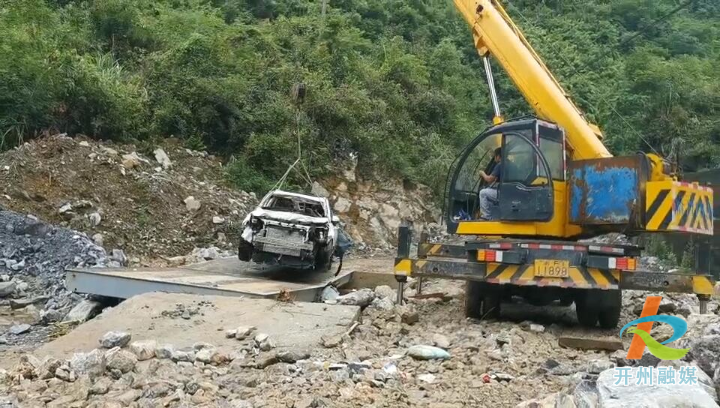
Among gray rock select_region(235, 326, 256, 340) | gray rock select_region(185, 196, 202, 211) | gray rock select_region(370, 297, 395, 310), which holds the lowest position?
gray rock select_region(370, 297, 395, 310)

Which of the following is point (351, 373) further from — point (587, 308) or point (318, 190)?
point (318, 190)

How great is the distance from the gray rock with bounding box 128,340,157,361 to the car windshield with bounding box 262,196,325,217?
6945 mm

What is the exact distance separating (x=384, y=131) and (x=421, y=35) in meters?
14.7

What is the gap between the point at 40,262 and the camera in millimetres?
12539

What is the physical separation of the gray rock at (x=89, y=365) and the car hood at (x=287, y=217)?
20.2ft

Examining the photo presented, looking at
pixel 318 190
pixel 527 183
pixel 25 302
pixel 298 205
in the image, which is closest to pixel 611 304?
pixel 527 183

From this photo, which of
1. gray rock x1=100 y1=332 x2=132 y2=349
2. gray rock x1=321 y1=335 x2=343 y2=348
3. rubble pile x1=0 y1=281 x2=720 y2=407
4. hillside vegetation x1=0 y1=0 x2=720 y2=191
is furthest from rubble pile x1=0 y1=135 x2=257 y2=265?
gray rock x1=321 y1=335 x2=343 y2=348

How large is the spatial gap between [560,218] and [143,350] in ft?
17.3

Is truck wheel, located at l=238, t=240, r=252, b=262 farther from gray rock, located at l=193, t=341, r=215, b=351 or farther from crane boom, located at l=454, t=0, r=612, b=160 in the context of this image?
crane boom, located at l=454, t=0, r=612, b=160

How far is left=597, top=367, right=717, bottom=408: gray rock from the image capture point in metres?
3.59

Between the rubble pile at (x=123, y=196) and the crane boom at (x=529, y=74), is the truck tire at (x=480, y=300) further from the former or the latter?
the rubble pile at (x=123, y=196)

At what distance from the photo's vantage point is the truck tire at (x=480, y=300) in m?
9.32

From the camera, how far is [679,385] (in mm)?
3736

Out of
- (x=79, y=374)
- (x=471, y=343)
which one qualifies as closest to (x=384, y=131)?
(x=471, y=343)
